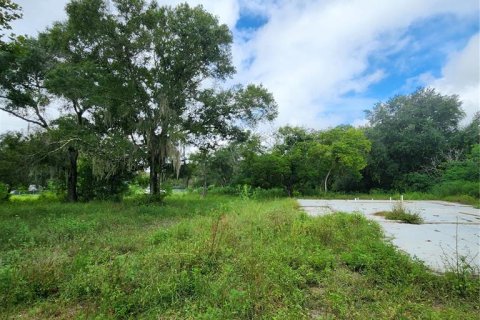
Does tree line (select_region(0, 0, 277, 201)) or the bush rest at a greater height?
tree line (select_region(0, 0, 277, 201))

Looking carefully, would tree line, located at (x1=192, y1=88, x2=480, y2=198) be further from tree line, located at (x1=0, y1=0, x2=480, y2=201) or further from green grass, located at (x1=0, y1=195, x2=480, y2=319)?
green grass, located at (x1=0, y1=195, x2=480, y2=319)

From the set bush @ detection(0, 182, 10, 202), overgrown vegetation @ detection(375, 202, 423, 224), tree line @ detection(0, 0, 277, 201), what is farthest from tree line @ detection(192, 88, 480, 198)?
overgrown vegetation @ detection(375, 202, 423, 224)

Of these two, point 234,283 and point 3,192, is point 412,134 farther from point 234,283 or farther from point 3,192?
point 3,192

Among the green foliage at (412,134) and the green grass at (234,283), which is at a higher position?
the green foliage at (412,134)

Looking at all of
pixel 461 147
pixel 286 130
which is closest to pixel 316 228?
pixel 286 130

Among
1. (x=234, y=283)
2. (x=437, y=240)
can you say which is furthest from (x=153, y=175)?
(x=437, y=240)

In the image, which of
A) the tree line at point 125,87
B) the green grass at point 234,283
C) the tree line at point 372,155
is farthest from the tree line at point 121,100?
the green grass at point 234,283

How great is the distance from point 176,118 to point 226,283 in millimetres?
8947

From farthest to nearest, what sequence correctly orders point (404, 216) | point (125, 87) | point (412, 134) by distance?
point (412, 134), point (125, 87), point (404, 216)

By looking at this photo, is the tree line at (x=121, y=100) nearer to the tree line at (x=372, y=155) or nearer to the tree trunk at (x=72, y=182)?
the tree trunk at (x=72, y=182)

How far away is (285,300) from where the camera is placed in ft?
8.24

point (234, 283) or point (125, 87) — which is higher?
point (125, 87)

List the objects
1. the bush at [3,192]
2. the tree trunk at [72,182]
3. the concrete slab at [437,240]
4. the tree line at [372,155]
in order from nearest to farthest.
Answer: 1. the concrete slab at [437,240]
2. the bush at [3,192]
3. the tree trunk at [72,182]
4. the tree line at [372,155]

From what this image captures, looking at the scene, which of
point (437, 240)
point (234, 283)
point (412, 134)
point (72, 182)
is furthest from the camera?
point (412, 134)
